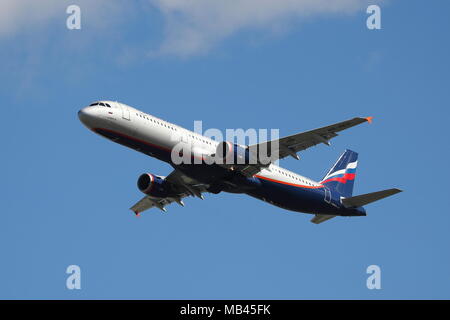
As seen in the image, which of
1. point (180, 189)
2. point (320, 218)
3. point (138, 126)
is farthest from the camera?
point (320, 218)

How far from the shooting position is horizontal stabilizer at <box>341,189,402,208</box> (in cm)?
6379

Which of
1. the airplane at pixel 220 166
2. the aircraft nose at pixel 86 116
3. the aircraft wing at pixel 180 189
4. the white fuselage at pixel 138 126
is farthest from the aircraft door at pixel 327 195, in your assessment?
the aircraft nose at pixel 86 116

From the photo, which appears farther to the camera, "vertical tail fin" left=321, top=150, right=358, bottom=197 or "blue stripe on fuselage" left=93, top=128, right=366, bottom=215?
"vertical tail fin" left=321, top=150, right=358, bottom=197

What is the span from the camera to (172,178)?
64.1 m

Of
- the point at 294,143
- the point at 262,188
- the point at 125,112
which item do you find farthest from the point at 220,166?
the point at 125,112

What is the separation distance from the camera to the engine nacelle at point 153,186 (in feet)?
209

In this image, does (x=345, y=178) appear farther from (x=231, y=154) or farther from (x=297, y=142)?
(x=231, y=154)

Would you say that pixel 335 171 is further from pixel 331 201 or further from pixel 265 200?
pixel 265 200

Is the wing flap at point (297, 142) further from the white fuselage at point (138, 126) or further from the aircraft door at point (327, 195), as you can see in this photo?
the aircraft door at point (327, 195)

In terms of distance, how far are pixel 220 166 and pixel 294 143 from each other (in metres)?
5.62

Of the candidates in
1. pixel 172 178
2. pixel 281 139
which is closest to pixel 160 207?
pixel 172 178

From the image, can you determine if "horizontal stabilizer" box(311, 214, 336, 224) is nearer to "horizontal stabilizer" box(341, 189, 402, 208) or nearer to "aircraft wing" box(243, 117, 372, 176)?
"horizontal stabilizer" box(341, 189, 402, 208)

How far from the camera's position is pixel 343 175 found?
7212cm

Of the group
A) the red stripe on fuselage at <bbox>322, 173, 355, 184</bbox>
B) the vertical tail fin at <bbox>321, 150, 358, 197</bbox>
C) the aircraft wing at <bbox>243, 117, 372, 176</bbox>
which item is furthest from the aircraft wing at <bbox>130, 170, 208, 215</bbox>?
the red stripe on fuselage at <bbox>322, 173, 355, 184</bbox>
